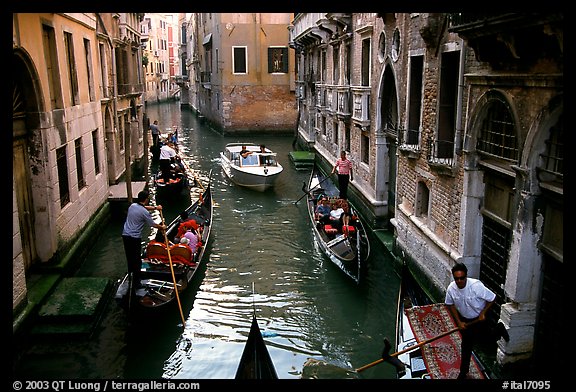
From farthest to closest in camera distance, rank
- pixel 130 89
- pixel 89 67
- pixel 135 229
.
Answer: pixel 130 89, pixel 89 67, pixel 135 229

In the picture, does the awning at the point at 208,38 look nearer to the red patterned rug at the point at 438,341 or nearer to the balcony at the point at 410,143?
the balcony at the point at 410,143

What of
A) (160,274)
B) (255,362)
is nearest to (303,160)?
(160,274)

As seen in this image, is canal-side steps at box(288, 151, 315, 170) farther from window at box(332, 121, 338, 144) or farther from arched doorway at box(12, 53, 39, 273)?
arched doorway at box(12, 53, 39, 273)

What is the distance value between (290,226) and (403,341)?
5386 millimetres

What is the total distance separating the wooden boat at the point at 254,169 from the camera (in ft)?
41.1

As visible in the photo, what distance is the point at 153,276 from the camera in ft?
20.6

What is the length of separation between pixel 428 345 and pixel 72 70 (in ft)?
21.4

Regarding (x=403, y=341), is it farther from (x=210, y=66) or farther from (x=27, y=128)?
(x=210, y=66)

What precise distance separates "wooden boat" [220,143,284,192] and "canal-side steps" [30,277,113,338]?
6675 millimetres

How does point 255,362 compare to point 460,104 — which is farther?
point 460,104

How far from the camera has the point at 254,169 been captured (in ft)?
41.8

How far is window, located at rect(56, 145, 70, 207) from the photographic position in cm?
706

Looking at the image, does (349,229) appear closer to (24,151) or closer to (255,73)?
(24,151)

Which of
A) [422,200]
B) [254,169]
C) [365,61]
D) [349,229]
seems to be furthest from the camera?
[254,169]
